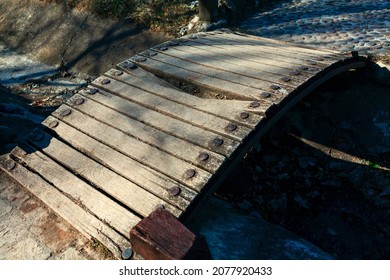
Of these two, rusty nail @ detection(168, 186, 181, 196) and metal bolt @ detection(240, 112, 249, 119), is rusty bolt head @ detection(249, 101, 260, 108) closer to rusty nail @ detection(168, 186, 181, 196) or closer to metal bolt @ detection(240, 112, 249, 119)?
metal bolt @ detection(240, 112, 249, 119)

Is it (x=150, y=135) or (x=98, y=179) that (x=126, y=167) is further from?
(x=150, y=135)

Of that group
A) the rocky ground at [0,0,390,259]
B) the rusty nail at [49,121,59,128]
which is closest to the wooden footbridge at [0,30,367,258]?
the rusty nail at [49,121,59,128]

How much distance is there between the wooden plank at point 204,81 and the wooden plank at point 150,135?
2.37ft

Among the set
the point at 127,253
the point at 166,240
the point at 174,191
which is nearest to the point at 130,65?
the point at 174,191

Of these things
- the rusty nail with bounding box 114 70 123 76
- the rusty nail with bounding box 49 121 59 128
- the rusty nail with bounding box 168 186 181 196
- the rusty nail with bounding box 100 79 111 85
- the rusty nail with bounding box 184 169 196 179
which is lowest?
the rusty nail with bounding box 168 186 181 196

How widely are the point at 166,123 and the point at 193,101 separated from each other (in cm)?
36

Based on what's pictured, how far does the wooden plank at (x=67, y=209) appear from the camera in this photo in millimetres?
2477

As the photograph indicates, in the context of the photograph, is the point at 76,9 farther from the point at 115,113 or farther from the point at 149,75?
the point at 115,113

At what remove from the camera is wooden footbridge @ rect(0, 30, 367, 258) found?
8.67 feet

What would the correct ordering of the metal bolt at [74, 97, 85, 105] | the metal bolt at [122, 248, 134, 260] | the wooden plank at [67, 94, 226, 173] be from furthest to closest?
the metal bolt at [74, 97, 85, 105]
the wooden plank at [67, 94, 226, 173]
the metal bolt at [122, 248, 134, 260]

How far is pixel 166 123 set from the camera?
3.20 m

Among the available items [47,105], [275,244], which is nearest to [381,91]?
[275,244]

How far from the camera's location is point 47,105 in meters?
6.29

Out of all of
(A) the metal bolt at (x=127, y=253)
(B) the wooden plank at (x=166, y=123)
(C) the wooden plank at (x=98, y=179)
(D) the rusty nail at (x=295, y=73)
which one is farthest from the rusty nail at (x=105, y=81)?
(A) the metal bolt at (x=127, y=253)
